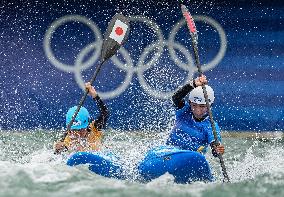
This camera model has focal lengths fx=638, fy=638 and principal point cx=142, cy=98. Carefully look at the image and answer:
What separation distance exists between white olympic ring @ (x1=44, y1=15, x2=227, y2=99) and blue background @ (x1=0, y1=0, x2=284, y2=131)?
0.24 ft

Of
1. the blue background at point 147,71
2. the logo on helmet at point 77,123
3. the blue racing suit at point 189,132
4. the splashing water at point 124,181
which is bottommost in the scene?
the splashing water at point 124,181

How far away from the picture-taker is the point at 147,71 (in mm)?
11430

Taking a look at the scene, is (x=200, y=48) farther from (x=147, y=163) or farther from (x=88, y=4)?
(x=147, y=163)

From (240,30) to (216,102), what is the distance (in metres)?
1.40

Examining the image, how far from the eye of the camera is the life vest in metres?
8.05

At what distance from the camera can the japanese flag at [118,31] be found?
27.1ft

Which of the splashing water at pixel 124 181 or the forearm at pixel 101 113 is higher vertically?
the forearm at pixel 101 113

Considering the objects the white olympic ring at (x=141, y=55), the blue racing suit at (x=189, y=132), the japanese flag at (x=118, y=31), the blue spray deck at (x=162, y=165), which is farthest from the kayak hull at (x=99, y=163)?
the white olympic ring at (x=141, y=55)

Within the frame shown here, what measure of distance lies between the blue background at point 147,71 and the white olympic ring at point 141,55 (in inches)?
2.9

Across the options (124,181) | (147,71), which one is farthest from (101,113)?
(147,71)

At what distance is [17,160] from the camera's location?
8.63m

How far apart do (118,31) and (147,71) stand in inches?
126

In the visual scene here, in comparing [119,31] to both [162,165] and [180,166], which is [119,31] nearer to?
[162,165]

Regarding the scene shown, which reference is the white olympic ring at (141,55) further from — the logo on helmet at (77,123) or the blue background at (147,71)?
the logo on helmet at (77,123)
